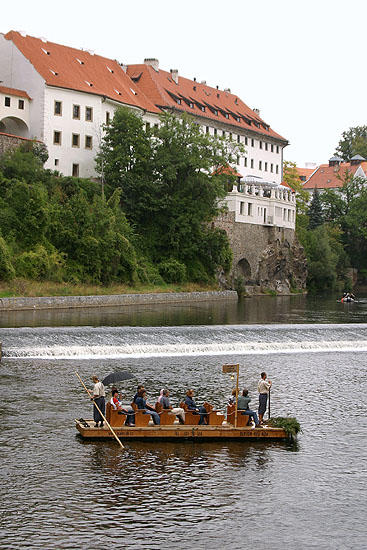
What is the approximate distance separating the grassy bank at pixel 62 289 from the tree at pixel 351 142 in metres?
90.6

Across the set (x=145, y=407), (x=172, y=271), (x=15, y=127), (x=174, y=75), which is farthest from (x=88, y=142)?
(x=145, y=407)

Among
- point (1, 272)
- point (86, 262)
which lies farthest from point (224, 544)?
point (86, 262)

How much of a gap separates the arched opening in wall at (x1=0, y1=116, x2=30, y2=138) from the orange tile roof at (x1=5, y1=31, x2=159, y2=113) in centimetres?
424

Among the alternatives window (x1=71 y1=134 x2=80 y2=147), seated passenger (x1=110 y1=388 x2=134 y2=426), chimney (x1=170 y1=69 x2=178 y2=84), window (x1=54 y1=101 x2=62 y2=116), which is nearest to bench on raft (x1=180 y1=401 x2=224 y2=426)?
seated passenger (x1=110 y1=388 x2=134 y2=426)

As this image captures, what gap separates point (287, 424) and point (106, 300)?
124 feet

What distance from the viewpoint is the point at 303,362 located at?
37.8 meters

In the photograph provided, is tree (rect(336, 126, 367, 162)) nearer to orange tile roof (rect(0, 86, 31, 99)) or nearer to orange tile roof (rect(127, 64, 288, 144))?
orange tile roof (rect(127, 64, 288, 144))

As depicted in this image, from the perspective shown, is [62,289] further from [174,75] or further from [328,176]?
[328,176]

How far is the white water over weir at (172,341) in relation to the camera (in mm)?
36897

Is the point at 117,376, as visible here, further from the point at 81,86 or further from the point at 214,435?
the point at 81,86

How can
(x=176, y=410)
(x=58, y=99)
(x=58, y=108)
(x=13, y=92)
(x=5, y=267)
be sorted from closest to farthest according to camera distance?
(x=176, y=410) → (x=5, y=267) → (x=13, y=92) → (x=58, y=99) → (x=58, y=108)

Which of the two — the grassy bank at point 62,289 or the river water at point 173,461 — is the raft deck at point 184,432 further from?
the grassy bank at point 62,289

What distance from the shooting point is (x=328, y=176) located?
147250 millimetres

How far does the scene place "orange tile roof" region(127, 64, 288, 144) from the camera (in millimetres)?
94625
